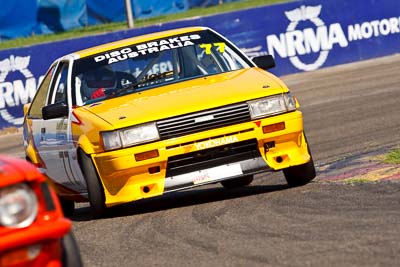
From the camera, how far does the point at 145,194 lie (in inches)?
351

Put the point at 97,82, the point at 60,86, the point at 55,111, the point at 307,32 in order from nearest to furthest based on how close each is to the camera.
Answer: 1. the point at 55,111
2. the point at 97,82
3. the point at 60,86
4. the point at 307,32

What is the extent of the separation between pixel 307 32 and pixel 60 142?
1472 centimetres

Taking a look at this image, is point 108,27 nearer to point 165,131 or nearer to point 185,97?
point 185,97

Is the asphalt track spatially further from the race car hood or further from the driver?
the driver

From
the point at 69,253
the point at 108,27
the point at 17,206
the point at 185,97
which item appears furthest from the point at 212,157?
the point at 108,27

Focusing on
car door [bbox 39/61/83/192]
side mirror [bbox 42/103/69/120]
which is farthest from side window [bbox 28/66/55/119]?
side mirror [bbox 42/103/69/120]

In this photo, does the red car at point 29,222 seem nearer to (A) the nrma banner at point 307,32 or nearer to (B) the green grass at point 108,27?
(A) the nrma banner at point 307,32

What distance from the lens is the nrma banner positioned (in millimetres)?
23625

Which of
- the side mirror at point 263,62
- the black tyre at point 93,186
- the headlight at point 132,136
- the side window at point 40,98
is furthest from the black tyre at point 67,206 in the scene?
the side mirror at point 263,62

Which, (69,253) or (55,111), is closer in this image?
(69,253)

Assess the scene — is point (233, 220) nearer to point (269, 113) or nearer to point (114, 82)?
point (269, 113)

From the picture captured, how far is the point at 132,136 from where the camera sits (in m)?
8.86

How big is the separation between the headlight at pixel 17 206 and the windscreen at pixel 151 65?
4.60 m

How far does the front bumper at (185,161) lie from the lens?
8.83m
